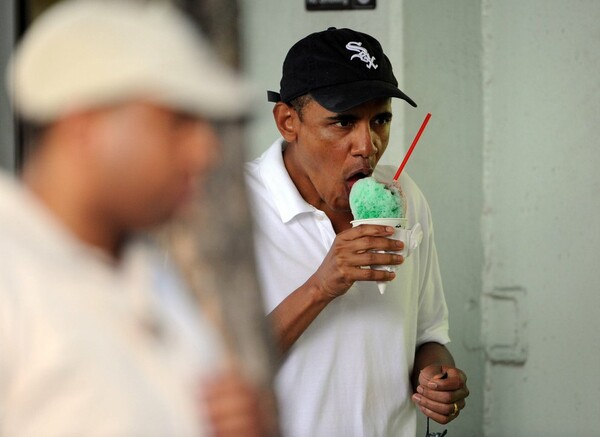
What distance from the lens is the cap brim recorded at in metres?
1.48

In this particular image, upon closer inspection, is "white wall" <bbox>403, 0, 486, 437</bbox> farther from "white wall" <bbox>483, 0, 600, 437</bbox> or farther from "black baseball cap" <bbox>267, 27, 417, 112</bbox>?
"black baseball cap" <bbox>267, 27, 417, 112</bbox>

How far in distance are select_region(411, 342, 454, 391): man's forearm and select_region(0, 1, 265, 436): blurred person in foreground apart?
0.92 metres

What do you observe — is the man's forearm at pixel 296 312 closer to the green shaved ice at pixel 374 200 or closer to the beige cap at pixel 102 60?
the green shaved ice at pixel 374 200

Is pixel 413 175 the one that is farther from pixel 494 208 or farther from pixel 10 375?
pixel 10 375

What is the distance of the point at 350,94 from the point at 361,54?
9cm

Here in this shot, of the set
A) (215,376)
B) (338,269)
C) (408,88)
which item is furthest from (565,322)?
(215,376)

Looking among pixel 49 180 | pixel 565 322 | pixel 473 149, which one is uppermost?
pixel 49 180

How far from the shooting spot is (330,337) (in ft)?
5.00

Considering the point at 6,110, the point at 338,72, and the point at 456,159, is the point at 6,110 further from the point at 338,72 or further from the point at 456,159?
the point at 456,159

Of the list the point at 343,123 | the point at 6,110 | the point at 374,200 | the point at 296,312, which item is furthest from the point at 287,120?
the point at 6,110

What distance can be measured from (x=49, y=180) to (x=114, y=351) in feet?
0.46

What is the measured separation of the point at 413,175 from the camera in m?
2.49

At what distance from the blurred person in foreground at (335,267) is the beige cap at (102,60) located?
2.49 feet

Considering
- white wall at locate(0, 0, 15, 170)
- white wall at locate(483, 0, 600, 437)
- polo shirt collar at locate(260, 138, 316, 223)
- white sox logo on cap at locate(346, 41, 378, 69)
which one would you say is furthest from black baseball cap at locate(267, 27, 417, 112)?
white wall at locate(483, 0, 600, 437)
